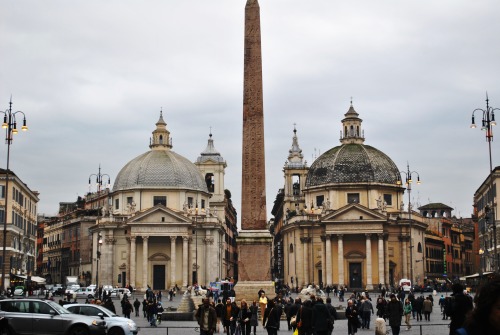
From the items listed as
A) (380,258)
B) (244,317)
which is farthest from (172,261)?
(244,317)

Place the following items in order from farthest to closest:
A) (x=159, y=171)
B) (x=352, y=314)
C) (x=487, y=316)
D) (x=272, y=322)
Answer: (x=159, y=171) < (x=352, y=314) < (x=272, y=322) < (x=487, y=316)

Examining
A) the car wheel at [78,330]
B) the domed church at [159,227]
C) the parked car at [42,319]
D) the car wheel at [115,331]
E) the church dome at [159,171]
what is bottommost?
the car wheel at [115,331]

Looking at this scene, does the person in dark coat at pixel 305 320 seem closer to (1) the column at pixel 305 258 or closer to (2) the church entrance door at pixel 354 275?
(2) the church entrance door at pixel 354 275

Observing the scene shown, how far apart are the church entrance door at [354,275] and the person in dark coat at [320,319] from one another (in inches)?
2697

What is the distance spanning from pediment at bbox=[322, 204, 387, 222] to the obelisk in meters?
52.0

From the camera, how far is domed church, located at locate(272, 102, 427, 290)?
85.4 m

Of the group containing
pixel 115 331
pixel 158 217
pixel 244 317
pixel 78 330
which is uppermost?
pixel 158 217

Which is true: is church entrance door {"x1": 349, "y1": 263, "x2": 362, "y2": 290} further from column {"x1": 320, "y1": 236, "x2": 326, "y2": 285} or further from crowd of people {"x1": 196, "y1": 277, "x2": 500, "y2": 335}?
crowd of people {"x1": 196, "y1": 277, "x2": 500, "y2": 335}

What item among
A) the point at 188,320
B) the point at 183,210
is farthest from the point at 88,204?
the point at 188,320

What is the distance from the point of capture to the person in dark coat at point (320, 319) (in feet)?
61.4

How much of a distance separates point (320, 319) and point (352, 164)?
239 ft

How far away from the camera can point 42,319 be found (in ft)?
71.2

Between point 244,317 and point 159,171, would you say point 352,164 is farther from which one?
point 244,317

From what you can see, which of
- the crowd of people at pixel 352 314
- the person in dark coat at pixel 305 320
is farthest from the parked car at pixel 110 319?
the person in dark coat at pixel 305 320
